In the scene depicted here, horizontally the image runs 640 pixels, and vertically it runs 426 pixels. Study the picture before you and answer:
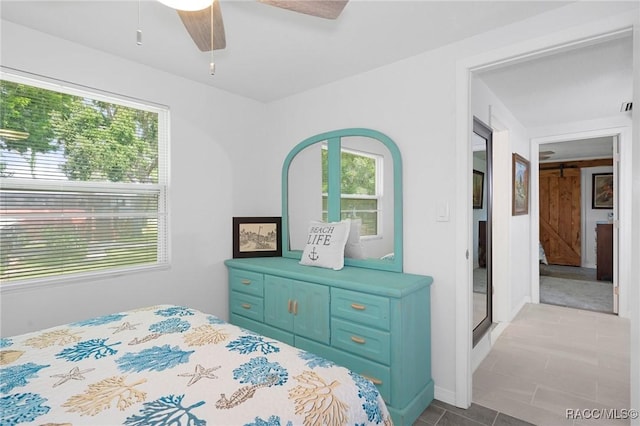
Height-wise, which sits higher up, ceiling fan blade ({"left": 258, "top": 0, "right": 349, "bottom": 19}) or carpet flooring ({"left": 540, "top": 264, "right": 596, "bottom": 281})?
ceiling fan blade ({"left": 258, "top": 0, "right": 349, "bottom": 19})

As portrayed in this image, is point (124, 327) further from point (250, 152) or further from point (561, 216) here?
point (561, 216)

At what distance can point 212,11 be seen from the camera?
57.4 inches

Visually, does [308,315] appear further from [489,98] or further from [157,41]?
[489,98]

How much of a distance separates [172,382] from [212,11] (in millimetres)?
1468

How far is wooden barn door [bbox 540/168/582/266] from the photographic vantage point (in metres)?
7.20

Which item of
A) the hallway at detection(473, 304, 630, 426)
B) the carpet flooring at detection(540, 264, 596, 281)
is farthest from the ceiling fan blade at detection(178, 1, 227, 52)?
the carpet flooring at detection(540, 264, 596, 281)

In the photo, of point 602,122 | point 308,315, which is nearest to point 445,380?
point 308,315

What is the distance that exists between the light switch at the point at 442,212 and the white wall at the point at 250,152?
0.07ft

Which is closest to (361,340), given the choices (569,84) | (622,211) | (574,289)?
(569,84)

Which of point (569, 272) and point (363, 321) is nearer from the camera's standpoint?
point (363, 321)

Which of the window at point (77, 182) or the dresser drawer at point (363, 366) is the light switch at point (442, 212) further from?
the window at point (77, 182)

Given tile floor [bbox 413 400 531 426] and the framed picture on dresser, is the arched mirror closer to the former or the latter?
the framed picture on dresser

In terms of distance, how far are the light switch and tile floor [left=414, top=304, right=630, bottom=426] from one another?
1.22 meters

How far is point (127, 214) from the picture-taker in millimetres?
2541
